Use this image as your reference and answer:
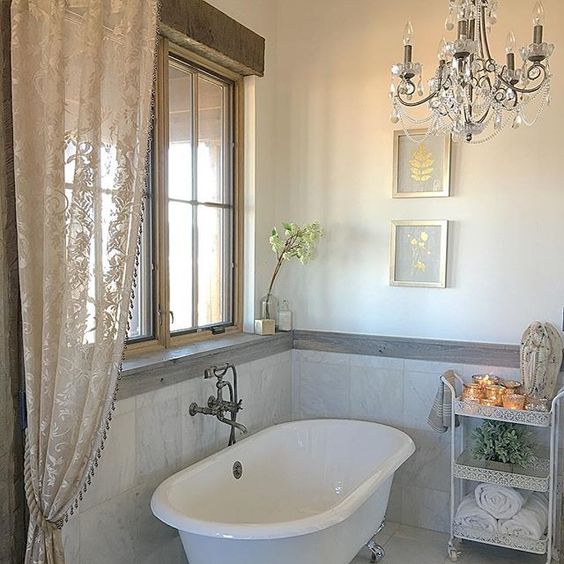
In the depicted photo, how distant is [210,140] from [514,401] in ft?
6.51

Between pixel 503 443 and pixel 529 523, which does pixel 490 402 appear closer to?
pixel 503 443

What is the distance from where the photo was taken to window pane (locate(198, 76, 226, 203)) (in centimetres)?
318

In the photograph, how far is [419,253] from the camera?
3311 mm

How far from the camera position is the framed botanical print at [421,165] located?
10.6 ft

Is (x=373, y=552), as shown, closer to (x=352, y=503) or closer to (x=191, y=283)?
(x=352, y=503)

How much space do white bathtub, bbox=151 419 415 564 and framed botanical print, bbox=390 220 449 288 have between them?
0.80 m

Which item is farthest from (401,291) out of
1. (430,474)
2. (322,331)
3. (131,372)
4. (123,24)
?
(123,24)

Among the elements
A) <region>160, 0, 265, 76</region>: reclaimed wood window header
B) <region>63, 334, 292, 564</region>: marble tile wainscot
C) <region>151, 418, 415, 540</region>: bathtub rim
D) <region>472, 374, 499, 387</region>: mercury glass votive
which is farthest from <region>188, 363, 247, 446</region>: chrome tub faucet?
<region>160, 0, 265, 76</region>: reclaimed wood window header

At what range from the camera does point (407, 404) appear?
3385 mm

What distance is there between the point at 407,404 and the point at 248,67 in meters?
2.00

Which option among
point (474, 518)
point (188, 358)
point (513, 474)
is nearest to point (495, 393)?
point (513, 474)

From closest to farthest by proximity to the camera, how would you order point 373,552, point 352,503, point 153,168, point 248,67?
point 352,503, point 153,168, point 373,552, point 248,67

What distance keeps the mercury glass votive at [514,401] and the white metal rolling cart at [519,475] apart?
0.03 m

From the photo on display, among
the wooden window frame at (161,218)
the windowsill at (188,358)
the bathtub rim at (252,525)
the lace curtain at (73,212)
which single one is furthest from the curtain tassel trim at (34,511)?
the wooden window frame at (161,218)
